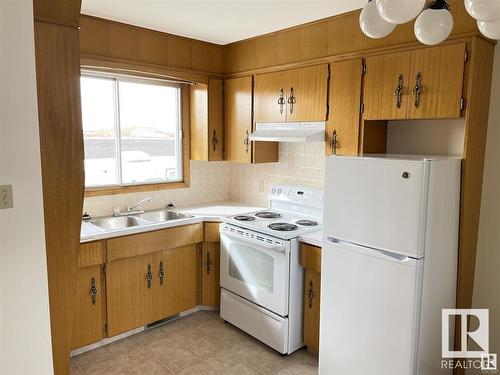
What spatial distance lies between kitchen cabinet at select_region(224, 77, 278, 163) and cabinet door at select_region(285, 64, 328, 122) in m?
0.47

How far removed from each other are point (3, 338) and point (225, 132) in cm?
250

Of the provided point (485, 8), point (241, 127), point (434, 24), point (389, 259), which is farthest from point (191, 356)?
point (485, 8)

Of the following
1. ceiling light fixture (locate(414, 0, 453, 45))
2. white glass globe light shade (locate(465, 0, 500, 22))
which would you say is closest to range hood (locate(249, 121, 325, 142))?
ceiling light fixture (locate(414, 0, 453, 45))

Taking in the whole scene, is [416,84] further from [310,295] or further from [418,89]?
[310,295]

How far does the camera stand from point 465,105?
217cm

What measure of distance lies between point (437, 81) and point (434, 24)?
1052 millimetres

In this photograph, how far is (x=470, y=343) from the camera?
2.50 m

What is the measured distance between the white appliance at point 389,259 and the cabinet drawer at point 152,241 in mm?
1296

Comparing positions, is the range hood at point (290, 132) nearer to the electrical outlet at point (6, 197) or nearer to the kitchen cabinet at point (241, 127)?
the kitchen cabinet at point (241, 127)

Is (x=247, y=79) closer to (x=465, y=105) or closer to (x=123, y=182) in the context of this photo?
(x=123, y=182)

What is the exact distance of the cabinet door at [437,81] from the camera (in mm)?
2184

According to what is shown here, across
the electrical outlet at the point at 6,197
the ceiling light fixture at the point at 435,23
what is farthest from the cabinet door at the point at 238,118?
the ceiling light fixture at the point at 435,23

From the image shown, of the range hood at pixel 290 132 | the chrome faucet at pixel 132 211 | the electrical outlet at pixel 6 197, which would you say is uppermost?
the range hood at pixel 290 132

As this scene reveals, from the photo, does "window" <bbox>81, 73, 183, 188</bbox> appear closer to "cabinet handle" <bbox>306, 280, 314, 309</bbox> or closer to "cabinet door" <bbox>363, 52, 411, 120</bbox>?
"cabinet handle" <bbox>306, 280, 314, 309</bbox>
